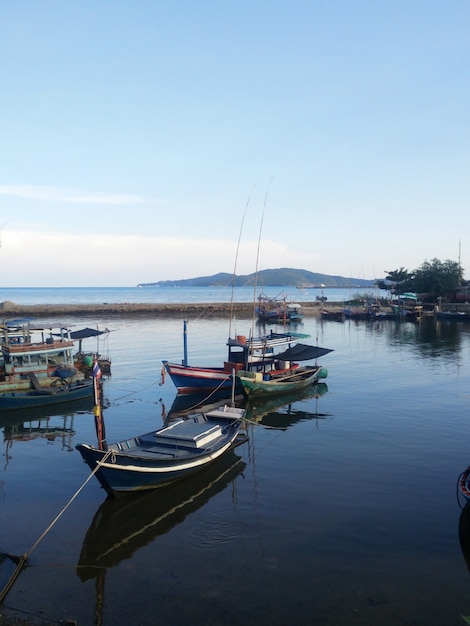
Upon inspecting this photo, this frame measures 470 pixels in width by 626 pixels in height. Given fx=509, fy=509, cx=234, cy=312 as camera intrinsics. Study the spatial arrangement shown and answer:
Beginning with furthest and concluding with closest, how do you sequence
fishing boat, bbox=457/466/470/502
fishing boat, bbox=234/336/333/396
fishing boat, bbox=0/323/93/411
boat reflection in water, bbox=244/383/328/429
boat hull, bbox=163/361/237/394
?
1. boat hull, bbox=163/361/237/394
2. fishing boat, bbox=234/336/333/396
3. fishing boat, bbox=0/323/93/411
4. boat reflection in water, bbox=244/383/328/429
5. fishing boat, bbox=457/466/470/502

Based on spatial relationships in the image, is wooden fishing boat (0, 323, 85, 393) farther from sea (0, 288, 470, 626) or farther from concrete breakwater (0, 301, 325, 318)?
concrete breakwater (0, 301, 325, 318)

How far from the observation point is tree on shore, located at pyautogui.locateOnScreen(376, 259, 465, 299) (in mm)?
109375

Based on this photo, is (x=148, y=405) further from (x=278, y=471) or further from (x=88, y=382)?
(x=278, y=471)

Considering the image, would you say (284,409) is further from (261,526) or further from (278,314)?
(278,314)

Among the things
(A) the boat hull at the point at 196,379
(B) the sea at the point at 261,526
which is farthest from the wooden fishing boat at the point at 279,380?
(B) the sea at the point at 261,526

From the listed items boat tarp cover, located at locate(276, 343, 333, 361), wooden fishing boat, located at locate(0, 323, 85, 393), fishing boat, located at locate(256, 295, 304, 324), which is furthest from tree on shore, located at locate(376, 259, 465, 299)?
wooden fishing boat, located at locate(0, 323, 85, 393)

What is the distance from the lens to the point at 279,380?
3578cm

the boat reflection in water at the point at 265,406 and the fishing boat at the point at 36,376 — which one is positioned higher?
the fishing boat at the point at 36,376

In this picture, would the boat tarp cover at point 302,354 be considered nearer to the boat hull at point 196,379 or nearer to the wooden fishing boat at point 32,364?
the boat hull at point 196,379

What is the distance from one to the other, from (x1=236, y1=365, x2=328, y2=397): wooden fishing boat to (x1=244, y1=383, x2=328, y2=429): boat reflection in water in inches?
20.6

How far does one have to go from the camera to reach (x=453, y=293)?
359 ft

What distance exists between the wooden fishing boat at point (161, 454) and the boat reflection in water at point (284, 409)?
575 centimetres

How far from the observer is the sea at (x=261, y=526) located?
39.6 ft

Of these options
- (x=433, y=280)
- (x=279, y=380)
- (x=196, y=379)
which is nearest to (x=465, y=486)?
(x=196, y=379)
